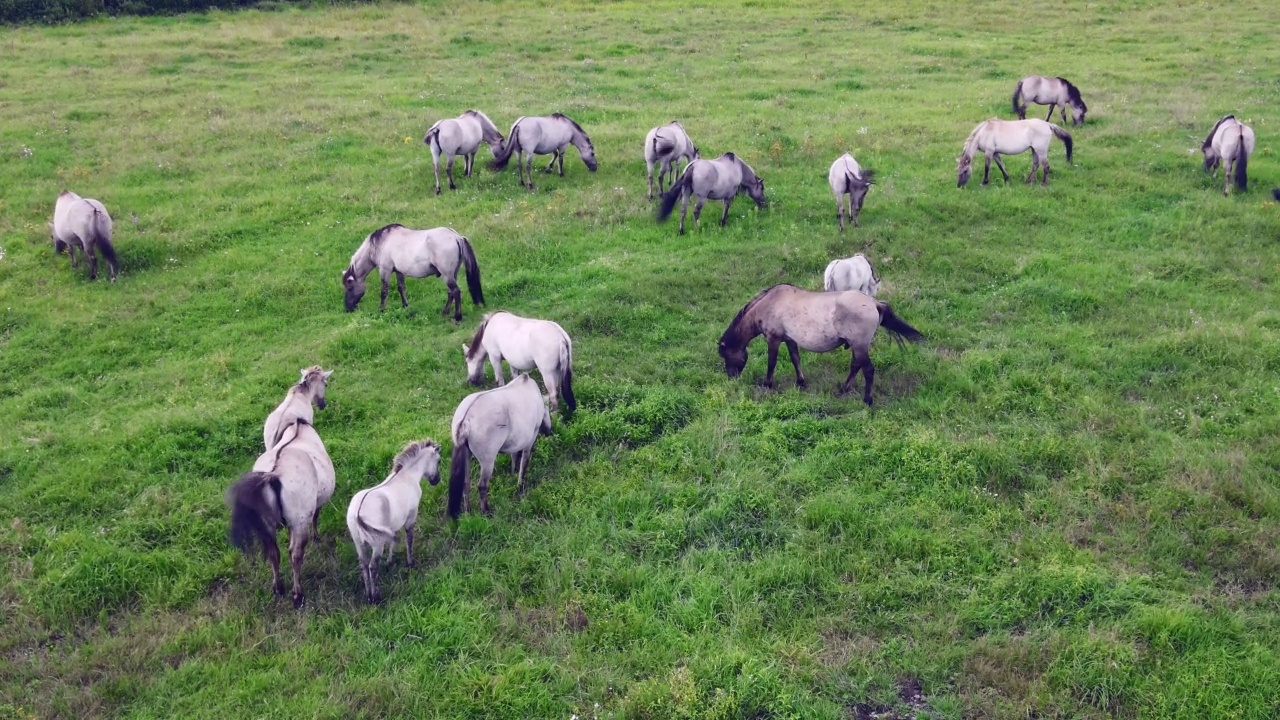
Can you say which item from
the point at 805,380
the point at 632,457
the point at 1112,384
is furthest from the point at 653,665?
the point at 1112,384

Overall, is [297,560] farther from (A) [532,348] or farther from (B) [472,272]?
(B) [472,272]

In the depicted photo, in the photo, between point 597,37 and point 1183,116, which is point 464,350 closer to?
point 1183,116

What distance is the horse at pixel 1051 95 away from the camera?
21141 mm

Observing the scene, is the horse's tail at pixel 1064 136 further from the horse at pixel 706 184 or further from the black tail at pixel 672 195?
the black tail at pixel 672 195

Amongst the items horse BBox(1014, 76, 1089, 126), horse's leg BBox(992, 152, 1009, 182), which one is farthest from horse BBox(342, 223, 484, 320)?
horse BBox(1014, 76, 1089, 126)

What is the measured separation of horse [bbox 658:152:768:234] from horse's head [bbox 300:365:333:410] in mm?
7276

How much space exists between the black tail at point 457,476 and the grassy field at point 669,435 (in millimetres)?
224

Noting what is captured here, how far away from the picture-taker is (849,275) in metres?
12.2

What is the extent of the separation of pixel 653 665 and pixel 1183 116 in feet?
67.6

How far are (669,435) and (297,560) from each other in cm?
407

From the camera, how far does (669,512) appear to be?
8.44 metres

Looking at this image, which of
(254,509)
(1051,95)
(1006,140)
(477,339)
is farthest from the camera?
(1051,95)

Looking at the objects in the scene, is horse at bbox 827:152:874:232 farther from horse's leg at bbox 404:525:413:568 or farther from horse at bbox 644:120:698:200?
horse's leg at bbox 404:525:413:568

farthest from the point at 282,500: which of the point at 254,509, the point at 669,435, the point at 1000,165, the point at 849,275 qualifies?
the point at 1000,165
